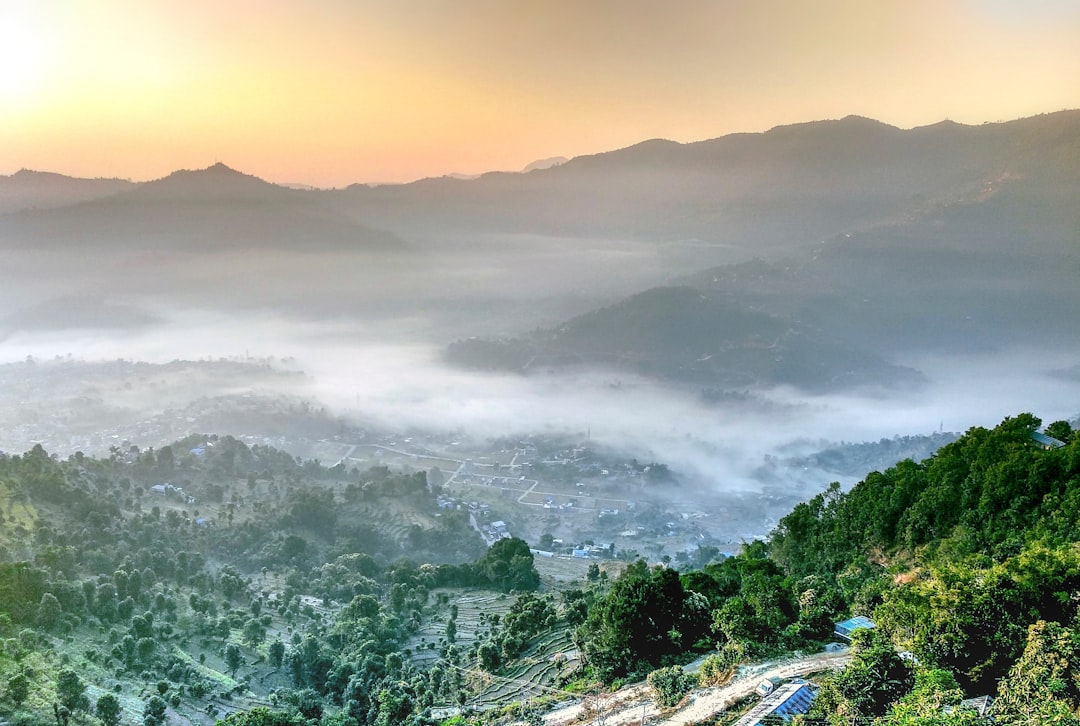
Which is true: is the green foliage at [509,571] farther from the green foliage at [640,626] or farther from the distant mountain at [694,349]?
the distant mountain at [694,349]

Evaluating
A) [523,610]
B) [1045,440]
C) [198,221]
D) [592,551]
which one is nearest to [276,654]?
[523,610]

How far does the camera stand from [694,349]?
8394 cm

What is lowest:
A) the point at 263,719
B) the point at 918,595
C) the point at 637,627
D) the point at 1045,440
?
the point at 263,719

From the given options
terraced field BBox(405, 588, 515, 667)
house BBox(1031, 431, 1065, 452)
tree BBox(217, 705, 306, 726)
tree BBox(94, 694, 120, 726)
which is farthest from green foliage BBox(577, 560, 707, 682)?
house BBox(1031, 431, 1065, 452)

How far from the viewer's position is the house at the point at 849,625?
559 inches

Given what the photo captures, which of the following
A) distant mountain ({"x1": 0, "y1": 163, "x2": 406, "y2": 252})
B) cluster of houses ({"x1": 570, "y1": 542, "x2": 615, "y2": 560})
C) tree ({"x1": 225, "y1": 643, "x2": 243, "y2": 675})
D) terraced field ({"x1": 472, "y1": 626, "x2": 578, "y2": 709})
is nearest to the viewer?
terraced field ({"x1": 472, "y1": 626, "x2": 578, "y2": 709})

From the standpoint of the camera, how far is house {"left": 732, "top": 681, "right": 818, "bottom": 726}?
11.0 m

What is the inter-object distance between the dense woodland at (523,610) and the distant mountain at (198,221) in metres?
114

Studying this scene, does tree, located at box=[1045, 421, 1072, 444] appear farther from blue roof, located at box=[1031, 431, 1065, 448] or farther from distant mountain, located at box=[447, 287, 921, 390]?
distant mountain, located at box=[447, 287, 921, 390]

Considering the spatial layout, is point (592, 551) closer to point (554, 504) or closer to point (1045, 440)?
point (554, 504)

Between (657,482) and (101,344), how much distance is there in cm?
8140

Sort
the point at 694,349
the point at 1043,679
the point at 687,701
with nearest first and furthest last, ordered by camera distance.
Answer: the point at 1043,679 → the point at 687,701 → the point at 694,349

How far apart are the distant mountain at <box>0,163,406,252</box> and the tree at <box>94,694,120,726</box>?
437 ft

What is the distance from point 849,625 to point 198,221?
483 ft
